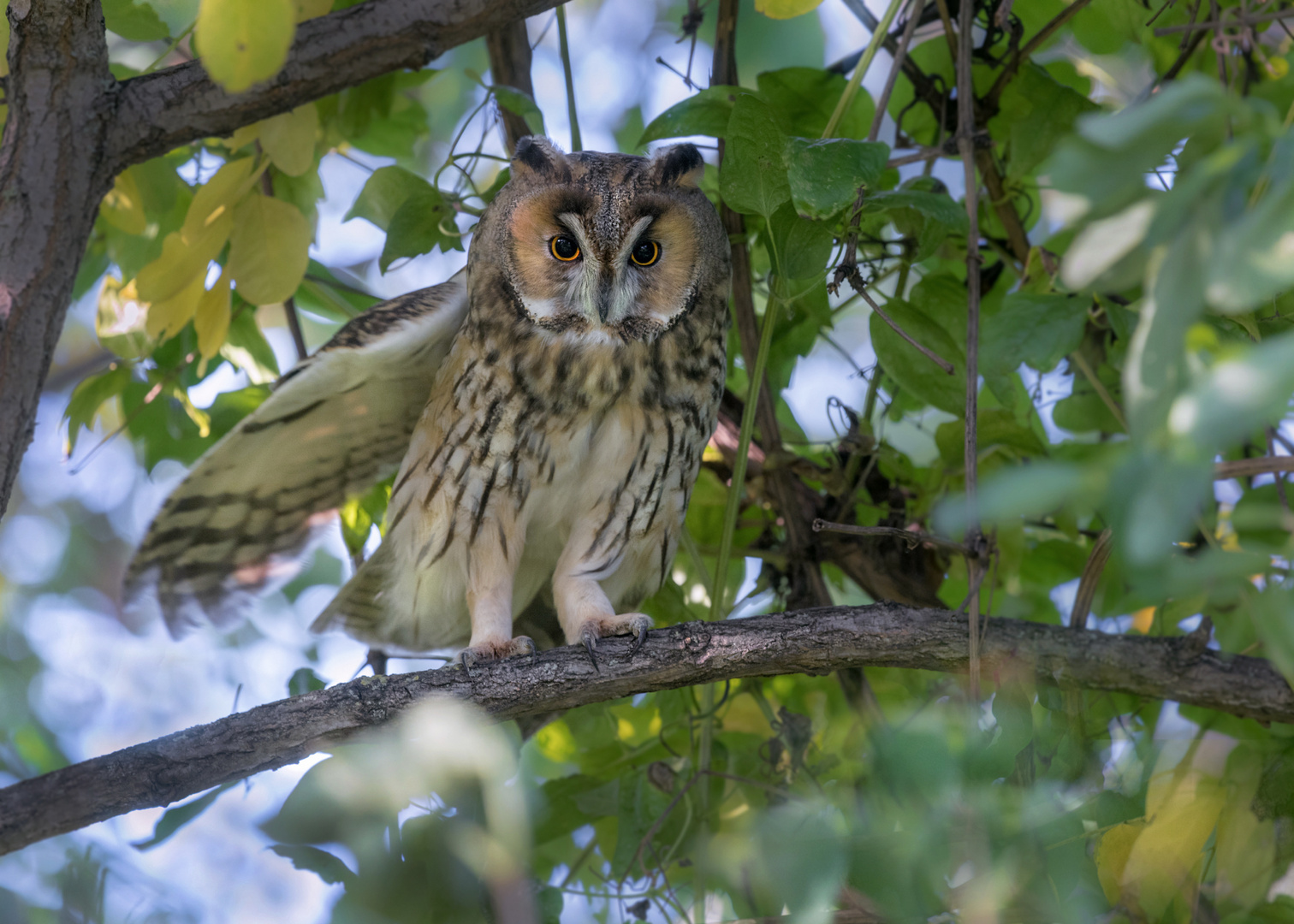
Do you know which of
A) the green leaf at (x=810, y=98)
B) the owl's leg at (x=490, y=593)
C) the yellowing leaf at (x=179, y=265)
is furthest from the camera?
the owl's leg at (x=490, y=593)

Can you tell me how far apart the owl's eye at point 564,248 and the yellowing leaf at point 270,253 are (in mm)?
439

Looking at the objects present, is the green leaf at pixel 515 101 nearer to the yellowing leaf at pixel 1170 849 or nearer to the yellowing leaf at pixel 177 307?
the yellowing leaf at pixel 177 307

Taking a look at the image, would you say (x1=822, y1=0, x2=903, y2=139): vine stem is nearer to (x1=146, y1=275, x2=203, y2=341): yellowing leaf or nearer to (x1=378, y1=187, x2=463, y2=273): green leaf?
(x1=378, y1=187, x2=463, y2=273): green leaf

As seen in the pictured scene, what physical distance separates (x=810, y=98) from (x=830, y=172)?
1.97 feet

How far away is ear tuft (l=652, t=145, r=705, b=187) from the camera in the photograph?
6.23ft

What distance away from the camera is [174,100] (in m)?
1.71

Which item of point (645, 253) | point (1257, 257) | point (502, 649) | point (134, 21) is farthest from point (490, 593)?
point (1257, 257)

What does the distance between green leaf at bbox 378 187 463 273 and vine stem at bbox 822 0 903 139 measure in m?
0.73

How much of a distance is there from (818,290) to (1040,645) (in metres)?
0.69

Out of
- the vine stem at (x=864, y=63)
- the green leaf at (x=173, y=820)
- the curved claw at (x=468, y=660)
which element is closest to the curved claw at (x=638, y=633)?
the curved claw at (x=468, y=660)

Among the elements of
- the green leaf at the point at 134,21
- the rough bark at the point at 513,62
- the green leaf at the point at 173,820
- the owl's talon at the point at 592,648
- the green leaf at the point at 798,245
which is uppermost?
the rough bark at the point at 513,62

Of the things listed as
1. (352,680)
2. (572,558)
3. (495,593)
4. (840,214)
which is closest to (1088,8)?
(840,214)

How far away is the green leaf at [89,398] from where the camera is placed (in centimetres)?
194

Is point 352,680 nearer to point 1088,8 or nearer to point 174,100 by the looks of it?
point 174,100
